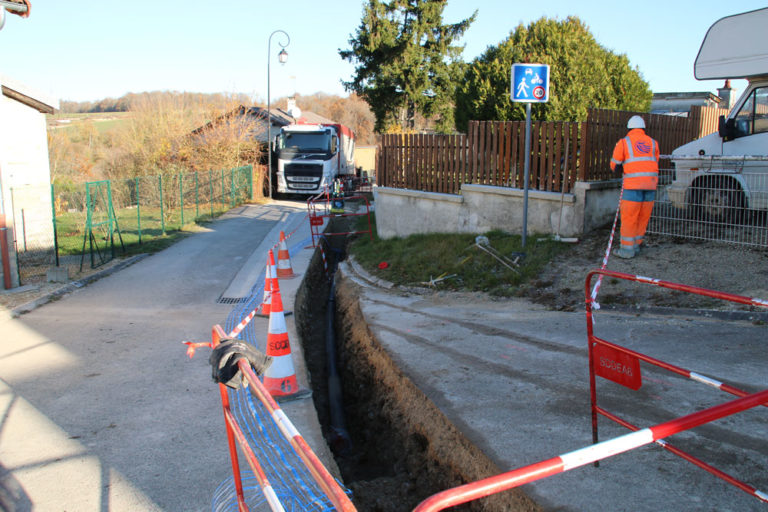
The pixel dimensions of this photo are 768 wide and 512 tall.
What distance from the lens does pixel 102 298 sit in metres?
8.74

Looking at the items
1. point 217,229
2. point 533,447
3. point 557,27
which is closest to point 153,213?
point 217,229

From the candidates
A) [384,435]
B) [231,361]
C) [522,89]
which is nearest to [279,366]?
[384,435]

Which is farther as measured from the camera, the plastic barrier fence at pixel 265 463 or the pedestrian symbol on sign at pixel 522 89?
the pedestrian symbol on sign at pixel 522 89

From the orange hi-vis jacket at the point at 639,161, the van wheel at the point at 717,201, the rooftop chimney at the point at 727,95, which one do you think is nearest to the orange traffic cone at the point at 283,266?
the orange hi-vis jacket at the point at 639,161

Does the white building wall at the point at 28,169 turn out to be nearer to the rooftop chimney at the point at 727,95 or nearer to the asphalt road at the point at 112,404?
the asphalt road at the point at 112,404

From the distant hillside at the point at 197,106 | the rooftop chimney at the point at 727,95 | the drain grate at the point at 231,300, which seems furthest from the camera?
the distant hillside at the point at 197,106

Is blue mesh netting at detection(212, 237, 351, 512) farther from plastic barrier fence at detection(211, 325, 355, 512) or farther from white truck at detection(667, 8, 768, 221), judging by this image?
white truck at detection(667, 8, 768, 221)

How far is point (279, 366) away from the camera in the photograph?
16.8ft

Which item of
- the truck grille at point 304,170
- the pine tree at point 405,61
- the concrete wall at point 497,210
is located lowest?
the concrete wall at point 497,210

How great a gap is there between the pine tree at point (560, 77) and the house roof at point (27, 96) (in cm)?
1078

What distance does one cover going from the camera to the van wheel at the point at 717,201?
26.6 feet

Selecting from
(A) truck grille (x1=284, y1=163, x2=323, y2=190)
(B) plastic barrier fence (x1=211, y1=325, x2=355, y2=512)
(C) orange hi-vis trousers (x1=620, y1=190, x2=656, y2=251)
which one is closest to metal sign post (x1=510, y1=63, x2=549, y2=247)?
(C) orange hi-vis trousers (x1=620, y1=190, x2=656, y2=251)

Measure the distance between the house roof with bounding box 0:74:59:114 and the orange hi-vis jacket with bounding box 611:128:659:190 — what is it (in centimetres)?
1095

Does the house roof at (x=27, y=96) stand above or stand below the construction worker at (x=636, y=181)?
above
